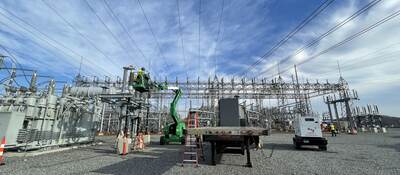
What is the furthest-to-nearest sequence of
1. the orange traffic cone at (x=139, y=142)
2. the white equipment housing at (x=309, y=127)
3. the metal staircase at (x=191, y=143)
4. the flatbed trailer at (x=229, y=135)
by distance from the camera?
the white equipment housing at (x=309, y=127)
the orange traffic cone at (x=139, y=142)
the metal staircase at (x=191, y=143)
the flatbed trailer at (x=229, y=135)

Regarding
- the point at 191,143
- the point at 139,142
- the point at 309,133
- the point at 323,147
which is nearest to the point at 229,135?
the point at 191,143

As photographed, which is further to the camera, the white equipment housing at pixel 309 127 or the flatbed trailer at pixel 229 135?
the white equipment housing at pixel 309 127

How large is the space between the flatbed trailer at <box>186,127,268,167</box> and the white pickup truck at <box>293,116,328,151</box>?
22.1 feet

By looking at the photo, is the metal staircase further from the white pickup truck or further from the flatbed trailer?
the white pickup truck

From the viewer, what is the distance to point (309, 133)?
1193 cm

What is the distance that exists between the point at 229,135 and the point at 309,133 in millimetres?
9077

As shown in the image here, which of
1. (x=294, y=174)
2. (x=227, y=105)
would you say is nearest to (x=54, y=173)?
(x=227, y=105)

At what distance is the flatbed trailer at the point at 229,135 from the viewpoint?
5.54m

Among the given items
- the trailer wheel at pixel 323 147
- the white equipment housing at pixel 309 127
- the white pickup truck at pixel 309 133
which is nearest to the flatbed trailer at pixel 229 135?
the white pickup truck at pixel 309 133

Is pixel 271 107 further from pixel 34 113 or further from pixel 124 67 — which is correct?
pixel 34 113

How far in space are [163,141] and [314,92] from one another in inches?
1225

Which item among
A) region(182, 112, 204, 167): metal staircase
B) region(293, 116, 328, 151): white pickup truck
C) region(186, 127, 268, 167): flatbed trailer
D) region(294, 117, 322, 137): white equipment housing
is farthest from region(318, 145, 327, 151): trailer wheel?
region(182, 112, 204, 167): metal staircase

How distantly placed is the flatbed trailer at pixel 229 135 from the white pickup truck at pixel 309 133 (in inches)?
265

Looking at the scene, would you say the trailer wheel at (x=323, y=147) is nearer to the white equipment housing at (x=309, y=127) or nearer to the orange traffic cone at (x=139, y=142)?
the white equipment housing at (x=309, y=127)
